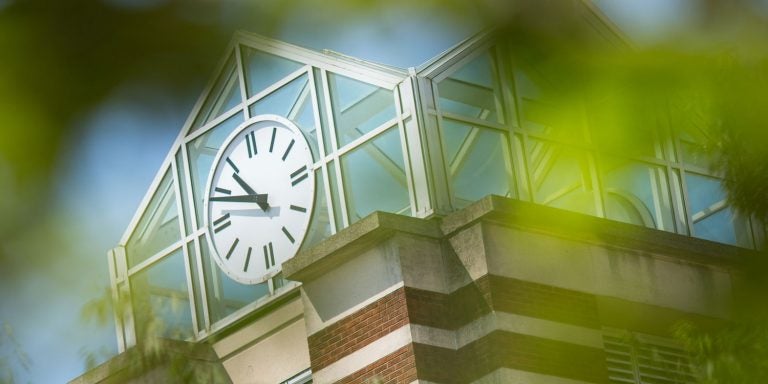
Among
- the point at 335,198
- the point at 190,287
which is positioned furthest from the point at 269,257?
the point at 335,198

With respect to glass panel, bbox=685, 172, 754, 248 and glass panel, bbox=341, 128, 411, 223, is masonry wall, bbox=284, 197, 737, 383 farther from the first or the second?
glass panel, bbox=685, 172, 754, 248

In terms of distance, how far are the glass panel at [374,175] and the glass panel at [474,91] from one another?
0.76 metres

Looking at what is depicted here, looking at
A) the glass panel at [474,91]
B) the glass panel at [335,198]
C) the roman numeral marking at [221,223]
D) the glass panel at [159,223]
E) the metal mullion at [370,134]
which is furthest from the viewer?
the glass panel at [159,223]

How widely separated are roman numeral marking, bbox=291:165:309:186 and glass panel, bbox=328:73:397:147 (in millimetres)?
675

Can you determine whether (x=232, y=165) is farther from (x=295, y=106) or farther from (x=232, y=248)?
(x=295, y=106)

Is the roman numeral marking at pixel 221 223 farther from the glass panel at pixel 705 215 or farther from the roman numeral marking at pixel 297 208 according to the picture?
the glass panel at pixel 705 215

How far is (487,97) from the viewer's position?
644 inches

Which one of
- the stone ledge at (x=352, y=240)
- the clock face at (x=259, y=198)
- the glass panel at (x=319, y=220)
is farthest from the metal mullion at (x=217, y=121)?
the stone ledge at (x=352, y=240)

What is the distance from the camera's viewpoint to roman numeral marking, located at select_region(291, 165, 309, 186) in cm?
1744

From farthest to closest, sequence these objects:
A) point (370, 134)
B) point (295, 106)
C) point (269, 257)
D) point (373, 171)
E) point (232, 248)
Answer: point (232, 248) → point (269, 257) → point (295, 106) → point (370, 134) → point (373, 171)

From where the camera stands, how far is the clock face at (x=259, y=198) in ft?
57.7

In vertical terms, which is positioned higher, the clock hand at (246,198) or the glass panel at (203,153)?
the glass panel at (203,153)

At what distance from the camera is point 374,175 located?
640 inches

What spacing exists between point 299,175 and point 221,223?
1.49 meters
